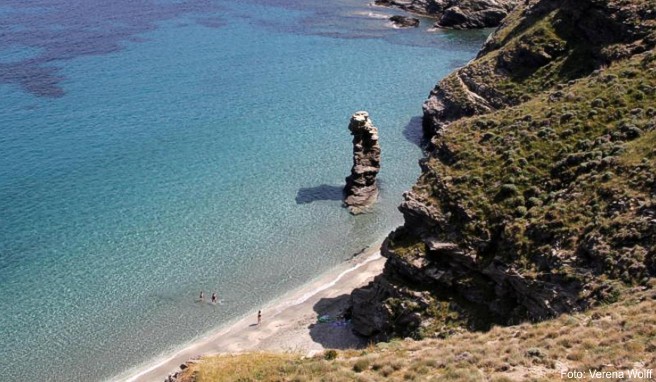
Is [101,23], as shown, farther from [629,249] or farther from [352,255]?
[629,249]

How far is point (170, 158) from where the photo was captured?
90125 millimetres

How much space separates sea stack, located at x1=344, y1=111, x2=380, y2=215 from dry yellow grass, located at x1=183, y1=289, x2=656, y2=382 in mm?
38908

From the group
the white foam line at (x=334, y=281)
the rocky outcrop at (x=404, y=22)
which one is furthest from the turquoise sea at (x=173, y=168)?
the rocky outcrop at (x=404, y=22)

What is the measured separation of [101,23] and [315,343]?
127 m

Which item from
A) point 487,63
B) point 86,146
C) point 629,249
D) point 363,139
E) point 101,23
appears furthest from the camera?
point 101,23

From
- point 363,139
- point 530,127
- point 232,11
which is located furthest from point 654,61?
point 232,11

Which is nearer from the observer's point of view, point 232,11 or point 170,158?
point 170,158

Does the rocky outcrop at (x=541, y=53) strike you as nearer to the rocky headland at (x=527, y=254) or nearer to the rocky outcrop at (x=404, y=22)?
the rocky headland at (x=527, y=254)

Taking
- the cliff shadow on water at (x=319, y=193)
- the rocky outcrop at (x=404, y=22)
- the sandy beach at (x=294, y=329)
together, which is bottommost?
the sandy beach at (x=294, y=329)

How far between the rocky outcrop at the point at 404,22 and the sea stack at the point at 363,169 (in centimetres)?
9231

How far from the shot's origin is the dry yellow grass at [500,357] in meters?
30.1

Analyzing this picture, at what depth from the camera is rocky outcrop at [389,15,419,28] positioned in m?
163

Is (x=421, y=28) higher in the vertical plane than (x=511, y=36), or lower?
lower

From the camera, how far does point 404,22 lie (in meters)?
164
